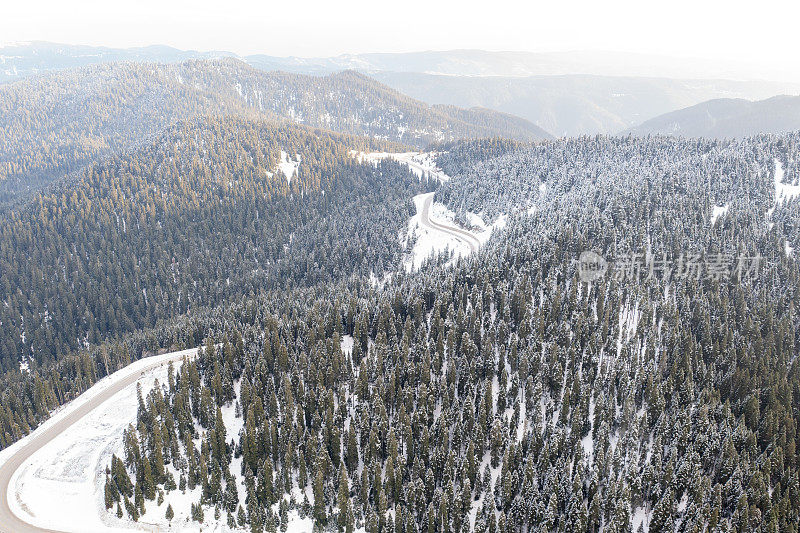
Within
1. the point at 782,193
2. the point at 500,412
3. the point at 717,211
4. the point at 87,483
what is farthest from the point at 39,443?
the point at 782,193

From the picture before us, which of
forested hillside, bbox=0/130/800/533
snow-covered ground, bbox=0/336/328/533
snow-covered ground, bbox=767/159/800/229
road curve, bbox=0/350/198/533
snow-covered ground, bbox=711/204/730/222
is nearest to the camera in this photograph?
forested hillside, bbox=0/130/800/533

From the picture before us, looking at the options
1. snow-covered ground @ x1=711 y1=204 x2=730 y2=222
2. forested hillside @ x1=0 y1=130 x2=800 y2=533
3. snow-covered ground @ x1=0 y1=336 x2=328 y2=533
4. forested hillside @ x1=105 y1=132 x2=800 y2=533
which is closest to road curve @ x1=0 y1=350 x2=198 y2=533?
snow-covered ground @ x1=0 y1=336 x2=328 y2=533

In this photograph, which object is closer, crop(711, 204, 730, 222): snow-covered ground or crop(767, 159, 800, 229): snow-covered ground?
crop(711, 204, 730, 222): snow-covered ground

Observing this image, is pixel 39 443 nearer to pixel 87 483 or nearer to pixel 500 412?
pixel 87 483

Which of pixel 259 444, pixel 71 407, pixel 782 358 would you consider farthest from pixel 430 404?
pixel 71 407

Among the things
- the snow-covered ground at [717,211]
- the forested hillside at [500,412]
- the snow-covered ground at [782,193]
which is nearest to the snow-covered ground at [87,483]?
the forested hillside at [500,412]

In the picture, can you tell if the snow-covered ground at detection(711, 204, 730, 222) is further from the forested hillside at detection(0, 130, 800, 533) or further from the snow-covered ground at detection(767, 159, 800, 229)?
the forested hillside at detection(0, 130, 800, 533)

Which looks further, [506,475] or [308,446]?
[308,446]

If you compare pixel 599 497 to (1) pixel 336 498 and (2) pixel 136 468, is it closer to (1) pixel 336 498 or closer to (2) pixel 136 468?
(1) pixel 336 498

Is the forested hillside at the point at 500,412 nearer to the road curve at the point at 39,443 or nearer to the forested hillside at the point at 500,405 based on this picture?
the forested hillside at the point at 500,405
